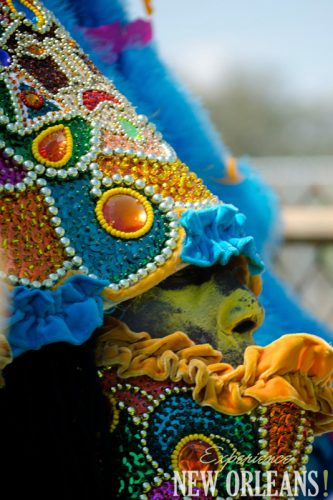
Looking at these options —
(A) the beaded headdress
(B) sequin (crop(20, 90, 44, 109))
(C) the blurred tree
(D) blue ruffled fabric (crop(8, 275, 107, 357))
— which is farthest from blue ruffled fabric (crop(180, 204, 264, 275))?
(C) the blurred tree

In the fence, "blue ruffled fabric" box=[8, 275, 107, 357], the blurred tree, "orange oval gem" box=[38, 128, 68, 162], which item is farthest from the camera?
the blurred tree

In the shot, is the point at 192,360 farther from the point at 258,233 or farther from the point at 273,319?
the point at 258,233

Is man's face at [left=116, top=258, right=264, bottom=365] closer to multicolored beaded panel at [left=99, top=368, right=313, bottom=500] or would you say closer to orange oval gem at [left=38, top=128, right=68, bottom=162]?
multicolored beaded panel at [left=99, top=368, right=313, bottom=500]

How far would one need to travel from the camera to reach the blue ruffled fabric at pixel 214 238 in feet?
3.66

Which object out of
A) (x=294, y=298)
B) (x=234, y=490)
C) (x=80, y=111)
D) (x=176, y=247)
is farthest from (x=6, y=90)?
(x=294, y=298)

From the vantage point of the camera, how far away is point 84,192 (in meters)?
1.12

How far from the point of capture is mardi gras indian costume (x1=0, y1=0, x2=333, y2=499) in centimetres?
104

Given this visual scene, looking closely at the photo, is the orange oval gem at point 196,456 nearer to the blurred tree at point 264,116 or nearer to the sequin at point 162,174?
the sequin at point 162,174

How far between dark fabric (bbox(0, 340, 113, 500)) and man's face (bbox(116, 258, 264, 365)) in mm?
101

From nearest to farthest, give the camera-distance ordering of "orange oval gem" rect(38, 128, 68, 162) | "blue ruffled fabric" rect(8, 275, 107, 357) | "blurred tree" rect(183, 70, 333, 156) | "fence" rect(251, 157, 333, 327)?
"blue ruffled fabric" rect(8, 275, 107, 357) < "orange oval gem" rect(38, 128, 68, 162) < "fence" rect(251, 157, 333, 327) < "blurred tree" rect(183, 70, 333, 156)

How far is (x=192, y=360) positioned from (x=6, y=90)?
0.40 m

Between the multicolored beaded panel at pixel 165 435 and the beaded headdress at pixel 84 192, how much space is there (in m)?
0.12

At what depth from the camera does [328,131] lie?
31.6 feet

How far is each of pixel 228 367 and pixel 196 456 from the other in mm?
114
